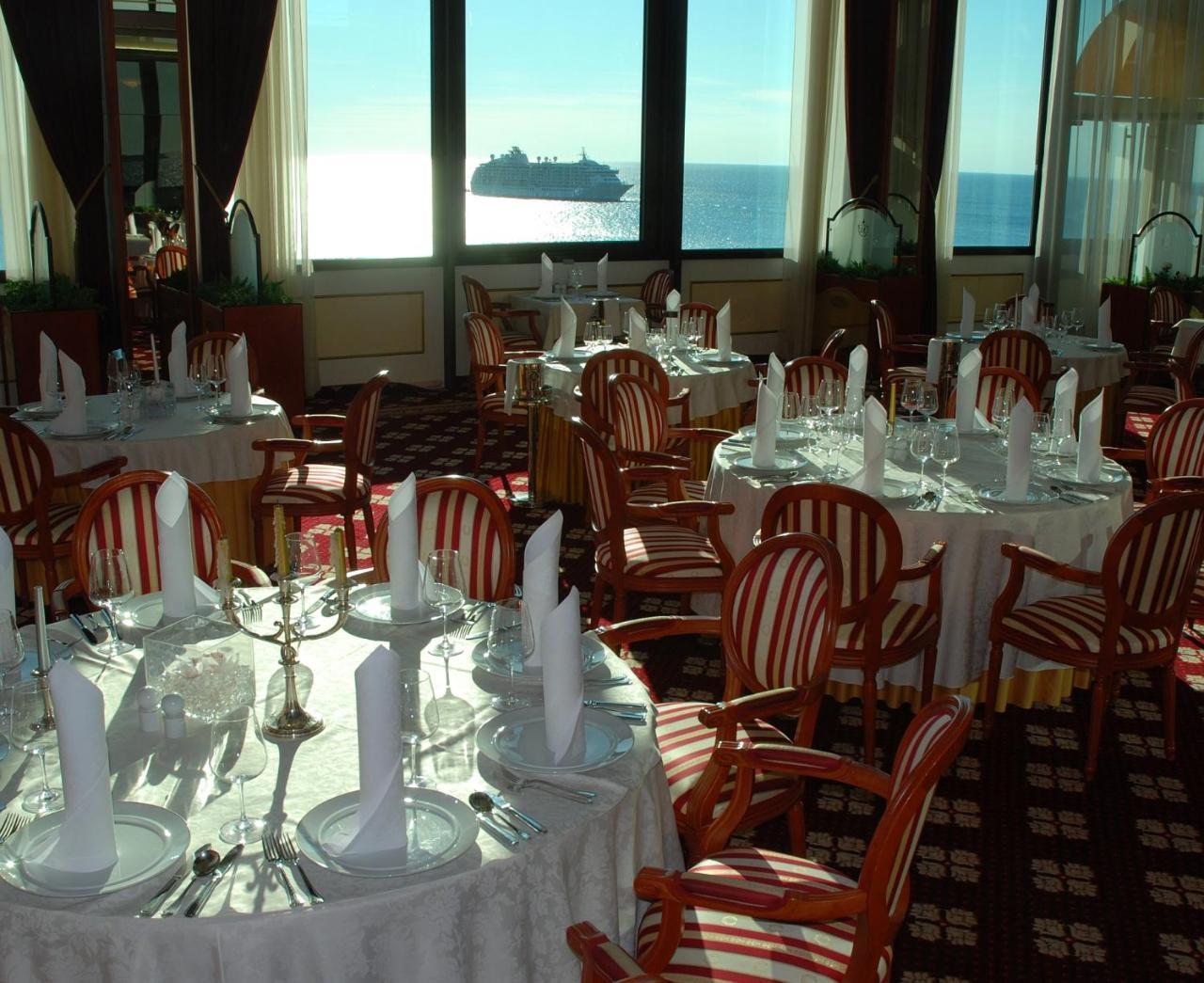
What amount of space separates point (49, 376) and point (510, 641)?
11.0 feet

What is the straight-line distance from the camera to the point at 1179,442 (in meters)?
4.89

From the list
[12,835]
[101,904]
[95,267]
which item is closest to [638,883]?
[101,904]

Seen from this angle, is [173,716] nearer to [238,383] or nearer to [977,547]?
[977,547]

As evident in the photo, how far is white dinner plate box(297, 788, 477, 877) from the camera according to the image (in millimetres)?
1844

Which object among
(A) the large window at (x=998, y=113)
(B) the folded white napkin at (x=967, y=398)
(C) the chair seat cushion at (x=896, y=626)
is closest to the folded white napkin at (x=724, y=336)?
(B) the folded white napkin at (x=967, y=398)

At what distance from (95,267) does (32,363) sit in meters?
1.05

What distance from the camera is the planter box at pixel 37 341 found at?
7.25m

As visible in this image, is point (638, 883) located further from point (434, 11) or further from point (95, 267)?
point (434, 11)

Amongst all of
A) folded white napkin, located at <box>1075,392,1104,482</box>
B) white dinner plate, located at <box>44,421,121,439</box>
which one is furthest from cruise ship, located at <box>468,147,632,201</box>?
folded white napkin, located at <box>1075,392,1104,482</box>

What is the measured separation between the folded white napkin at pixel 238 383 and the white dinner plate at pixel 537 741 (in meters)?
3.09

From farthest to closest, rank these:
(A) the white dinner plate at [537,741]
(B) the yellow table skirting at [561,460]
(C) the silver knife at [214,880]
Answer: (B) the yellow table skirting at [561,460] < (A) the white dinner plate at [537,741] < (C) the silver knife at [214,880]

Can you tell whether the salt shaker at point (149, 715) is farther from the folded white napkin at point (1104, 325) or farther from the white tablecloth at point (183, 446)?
the folded white napkin at point (1104, 325)

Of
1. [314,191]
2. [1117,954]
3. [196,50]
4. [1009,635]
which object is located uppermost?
[196,50]

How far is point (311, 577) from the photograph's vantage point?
101 inches
